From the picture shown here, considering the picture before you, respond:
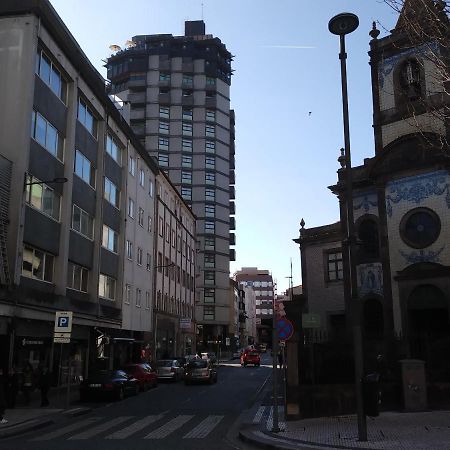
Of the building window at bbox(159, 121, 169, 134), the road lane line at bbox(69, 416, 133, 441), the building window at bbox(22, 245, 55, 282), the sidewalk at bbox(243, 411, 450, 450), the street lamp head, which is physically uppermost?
the building window at bbox(159, 121, 169, 134)

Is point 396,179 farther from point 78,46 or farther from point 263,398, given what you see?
point 78,46

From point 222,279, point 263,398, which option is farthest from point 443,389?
point 222,279

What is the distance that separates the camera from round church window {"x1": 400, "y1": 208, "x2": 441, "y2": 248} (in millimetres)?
29656

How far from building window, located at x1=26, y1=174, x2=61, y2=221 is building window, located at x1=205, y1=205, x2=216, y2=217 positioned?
6391 centimetres

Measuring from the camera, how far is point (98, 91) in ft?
108

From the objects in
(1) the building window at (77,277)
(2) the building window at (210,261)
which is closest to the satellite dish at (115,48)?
(2) the building window at (210,261)

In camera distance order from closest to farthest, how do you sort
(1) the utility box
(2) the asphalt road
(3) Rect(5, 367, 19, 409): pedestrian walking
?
1. (2) the asphalt road
2. (1) the utility box
3. (3) Rect(5, 367, 19, 409): pedestrian walking

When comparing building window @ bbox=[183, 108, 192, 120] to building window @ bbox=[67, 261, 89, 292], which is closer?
building window @ bbox=[67, 261, 89, 292]

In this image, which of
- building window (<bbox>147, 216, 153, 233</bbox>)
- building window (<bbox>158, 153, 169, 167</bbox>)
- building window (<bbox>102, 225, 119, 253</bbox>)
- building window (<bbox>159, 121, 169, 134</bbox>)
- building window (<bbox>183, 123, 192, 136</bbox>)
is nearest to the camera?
building window (<bbox>102, 225, 119, 253</bbox>)

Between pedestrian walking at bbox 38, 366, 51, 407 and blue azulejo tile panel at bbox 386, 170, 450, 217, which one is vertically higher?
blue azulejo tile panel at bbox 386, 170, 450, 217

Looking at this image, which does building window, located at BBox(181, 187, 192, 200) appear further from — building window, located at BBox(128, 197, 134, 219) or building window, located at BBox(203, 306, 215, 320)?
building window, located at BBox(128, 197, 134, 219)

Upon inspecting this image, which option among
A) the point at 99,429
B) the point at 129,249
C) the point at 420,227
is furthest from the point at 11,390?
the point at 129,249

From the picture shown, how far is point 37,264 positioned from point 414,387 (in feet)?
53.3

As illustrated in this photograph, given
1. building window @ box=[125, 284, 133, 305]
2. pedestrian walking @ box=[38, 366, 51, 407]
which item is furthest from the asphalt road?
building window @ box=[125, 284, 133, 305]
